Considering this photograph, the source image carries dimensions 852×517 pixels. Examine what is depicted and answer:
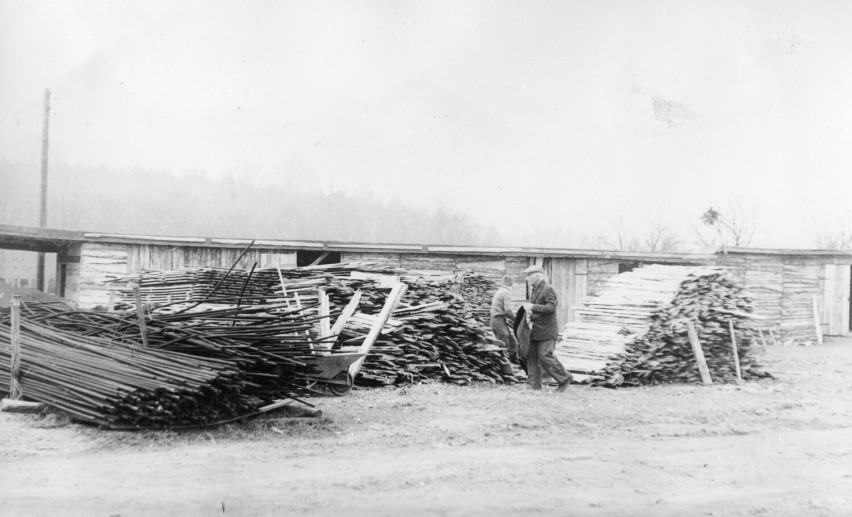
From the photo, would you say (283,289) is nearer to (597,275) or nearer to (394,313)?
(394,313)

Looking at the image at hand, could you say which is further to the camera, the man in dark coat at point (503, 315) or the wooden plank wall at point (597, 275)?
the wooden plank wall at point (597, 275)

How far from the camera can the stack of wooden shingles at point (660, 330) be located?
11.3 metres

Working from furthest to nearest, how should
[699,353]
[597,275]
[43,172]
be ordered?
[43,172] < [597,275] < [699,353]

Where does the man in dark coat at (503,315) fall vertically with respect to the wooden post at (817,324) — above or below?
above

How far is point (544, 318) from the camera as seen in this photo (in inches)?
393

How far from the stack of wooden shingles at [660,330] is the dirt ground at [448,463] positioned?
89.5 inches

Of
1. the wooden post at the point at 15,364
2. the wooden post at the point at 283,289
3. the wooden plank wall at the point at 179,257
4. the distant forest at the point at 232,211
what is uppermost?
the distant forest at the point at 232,211

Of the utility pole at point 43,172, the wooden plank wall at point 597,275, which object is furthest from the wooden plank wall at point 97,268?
the wooden plank wall at point 597,275

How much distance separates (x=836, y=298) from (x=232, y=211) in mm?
42014

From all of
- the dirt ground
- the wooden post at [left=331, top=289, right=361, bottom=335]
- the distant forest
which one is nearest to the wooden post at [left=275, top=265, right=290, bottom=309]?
the wooden post at [left=331, top=289, right=361, bottom=335]

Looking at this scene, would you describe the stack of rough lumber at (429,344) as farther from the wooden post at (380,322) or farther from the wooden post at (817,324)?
the wooden post at (817,324)

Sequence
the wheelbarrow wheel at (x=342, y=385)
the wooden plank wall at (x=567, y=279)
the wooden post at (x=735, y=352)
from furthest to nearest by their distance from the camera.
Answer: the wooden plank wall at (x=567, y=279)
the wooden post at (x=735, y=352)
the wheelbarrow wheel at (x=342, y=385)

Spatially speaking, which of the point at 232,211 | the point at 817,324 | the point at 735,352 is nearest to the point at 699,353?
the point at 735,352

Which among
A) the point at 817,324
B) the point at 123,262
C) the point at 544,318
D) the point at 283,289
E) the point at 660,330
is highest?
the point at 123,262
